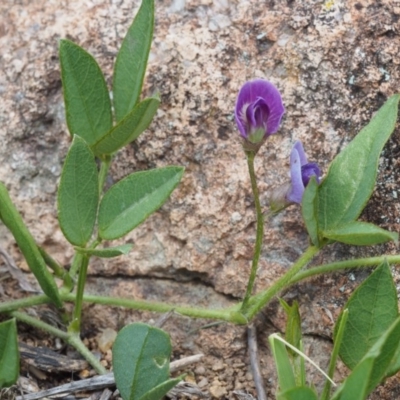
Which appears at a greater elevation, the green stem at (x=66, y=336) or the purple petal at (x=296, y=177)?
the purple petal at (x=296, y=177)

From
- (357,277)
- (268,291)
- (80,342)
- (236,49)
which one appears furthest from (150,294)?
(236,49)

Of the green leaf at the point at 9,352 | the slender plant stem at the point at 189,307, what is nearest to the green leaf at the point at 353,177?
the slender plant stem at the point at 189,307

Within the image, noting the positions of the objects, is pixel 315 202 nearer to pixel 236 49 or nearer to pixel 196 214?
pixel 196 214

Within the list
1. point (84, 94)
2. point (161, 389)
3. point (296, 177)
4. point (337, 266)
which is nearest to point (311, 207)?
point (296, 177)

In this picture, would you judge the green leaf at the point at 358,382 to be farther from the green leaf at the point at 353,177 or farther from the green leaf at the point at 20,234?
the green leaf at the point at 20,234

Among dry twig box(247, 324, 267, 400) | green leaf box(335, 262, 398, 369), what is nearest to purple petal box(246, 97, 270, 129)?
green leaf box(335, 262, 398, 369)

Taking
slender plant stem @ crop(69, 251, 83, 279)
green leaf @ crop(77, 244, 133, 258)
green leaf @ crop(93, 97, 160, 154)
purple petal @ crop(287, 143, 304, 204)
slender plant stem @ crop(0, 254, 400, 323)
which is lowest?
slender plant stem @ crop(0, 254, 400, 323)

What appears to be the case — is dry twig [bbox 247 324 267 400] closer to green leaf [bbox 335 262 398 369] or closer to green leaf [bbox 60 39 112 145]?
green leaf [bbox 335 262 398 369]
